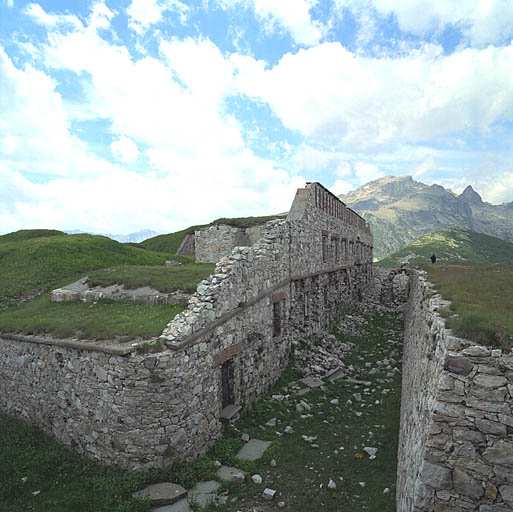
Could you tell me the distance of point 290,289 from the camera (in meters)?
15.3

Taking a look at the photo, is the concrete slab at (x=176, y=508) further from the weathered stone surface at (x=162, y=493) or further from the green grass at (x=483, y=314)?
the green grass at (x=483, y=314)

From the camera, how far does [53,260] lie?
2045cm

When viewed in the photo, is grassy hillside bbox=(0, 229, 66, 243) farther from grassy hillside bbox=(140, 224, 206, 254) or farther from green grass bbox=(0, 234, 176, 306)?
grassy hillside bbox=(140, 224, 206, 254)

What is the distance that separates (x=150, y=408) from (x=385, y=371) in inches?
400

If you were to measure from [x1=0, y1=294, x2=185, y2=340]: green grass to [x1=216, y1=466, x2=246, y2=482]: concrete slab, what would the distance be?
11.6ft

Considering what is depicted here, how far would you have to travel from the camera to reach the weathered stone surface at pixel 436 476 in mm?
4680

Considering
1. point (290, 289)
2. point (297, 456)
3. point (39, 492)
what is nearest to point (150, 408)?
point (39, 492)

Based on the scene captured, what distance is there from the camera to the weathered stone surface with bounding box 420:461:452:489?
4.68 metres

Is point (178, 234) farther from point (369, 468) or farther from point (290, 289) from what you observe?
point (369, 468)

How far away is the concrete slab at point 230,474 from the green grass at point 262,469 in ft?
0.51

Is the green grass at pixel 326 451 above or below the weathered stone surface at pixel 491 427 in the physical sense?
below

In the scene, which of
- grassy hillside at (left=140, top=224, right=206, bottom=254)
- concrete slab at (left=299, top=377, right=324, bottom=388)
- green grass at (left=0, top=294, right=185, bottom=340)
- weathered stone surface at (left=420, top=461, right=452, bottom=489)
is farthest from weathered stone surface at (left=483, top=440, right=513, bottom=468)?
grassy hillside at (left=140, top=224, right=206, bottom=254)

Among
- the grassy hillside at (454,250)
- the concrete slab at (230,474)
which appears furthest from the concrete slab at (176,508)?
the grassy hillside at (454,250)

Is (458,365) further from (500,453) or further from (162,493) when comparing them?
(162,493)
